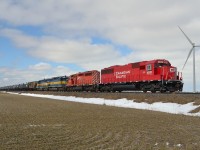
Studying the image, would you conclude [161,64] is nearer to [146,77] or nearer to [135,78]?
[146,77]

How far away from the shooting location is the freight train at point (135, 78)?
36.9 meters

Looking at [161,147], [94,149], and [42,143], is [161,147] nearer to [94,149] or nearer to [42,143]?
[94,149]

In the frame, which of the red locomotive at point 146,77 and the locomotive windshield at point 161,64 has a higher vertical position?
the locomotive windshield at point 161,64

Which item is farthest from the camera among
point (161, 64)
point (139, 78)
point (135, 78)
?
point (135, 78)

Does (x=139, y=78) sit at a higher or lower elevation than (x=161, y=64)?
lower

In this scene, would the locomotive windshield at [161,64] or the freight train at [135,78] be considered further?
the locomotive windshield at [161,64]

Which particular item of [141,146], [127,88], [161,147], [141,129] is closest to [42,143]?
[141,146]

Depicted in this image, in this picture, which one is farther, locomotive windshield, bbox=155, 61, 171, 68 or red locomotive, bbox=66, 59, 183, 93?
locomotive windshield, bbox=155, 61, 171, 68

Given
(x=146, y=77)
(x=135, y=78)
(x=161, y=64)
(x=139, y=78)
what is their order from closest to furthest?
(x=161, y=64) → (x=146, y=77) → (x=139, y=78) → (x=135, y=78)

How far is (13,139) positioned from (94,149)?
345cm

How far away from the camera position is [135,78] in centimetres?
4222

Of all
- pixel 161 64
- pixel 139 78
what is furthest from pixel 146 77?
pixel 161 64

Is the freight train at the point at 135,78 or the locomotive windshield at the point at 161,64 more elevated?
the locomotive windshield at the point at 161,64

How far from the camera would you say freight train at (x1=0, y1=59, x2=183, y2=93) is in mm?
36875
